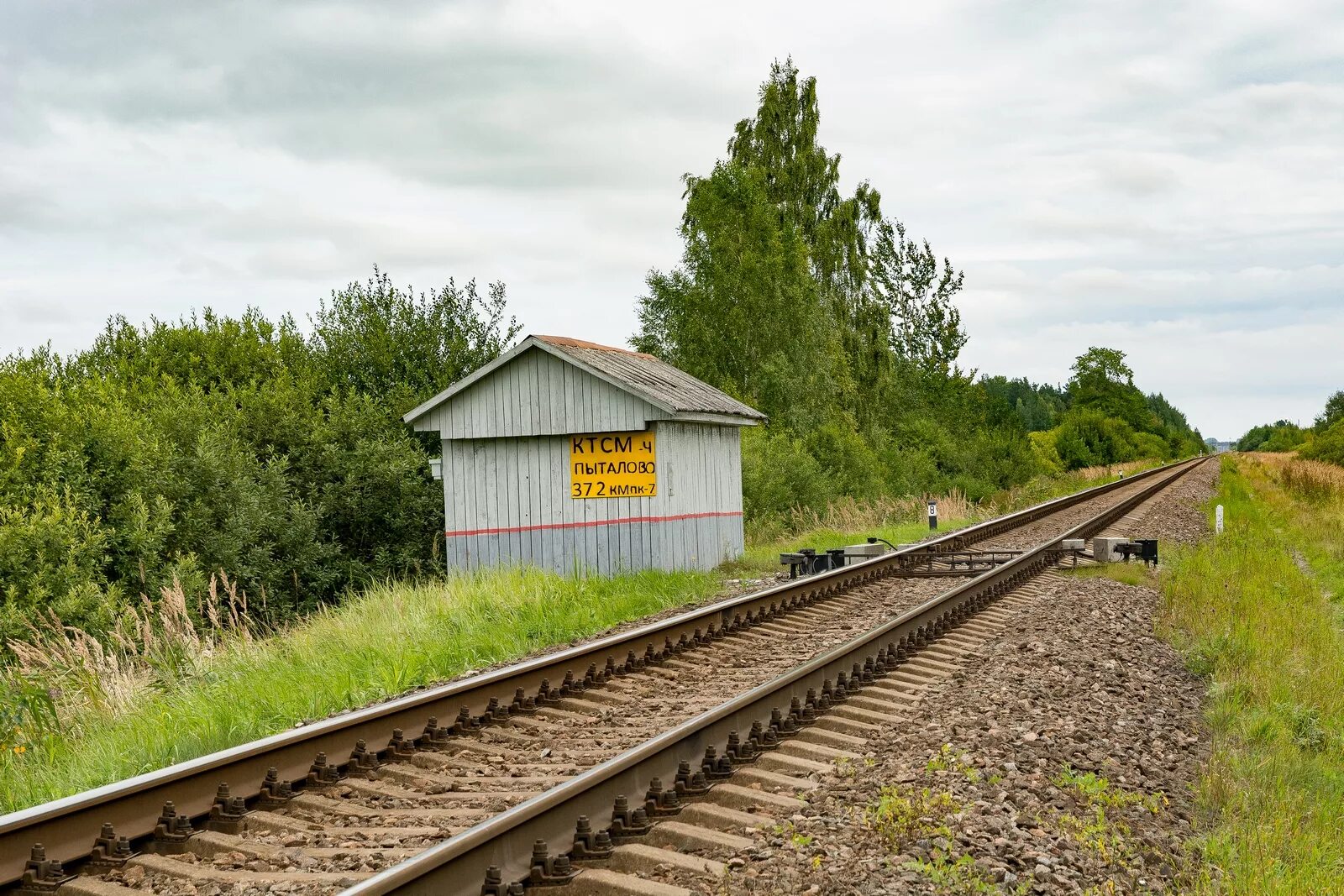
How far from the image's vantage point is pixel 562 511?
15992 millimetres

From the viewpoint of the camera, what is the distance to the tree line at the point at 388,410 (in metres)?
19.7

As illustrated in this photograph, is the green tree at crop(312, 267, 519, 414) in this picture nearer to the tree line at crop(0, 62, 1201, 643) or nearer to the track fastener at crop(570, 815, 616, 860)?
the tree line at crop(0, 62, 1201, 643)

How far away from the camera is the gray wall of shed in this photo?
15680mm

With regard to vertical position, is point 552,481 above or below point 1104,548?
above

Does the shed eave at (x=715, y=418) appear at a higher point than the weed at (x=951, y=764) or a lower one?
higher

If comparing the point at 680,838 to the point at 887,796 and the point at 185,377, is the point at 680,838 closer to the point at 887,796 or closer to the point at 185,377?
the point at 887,796

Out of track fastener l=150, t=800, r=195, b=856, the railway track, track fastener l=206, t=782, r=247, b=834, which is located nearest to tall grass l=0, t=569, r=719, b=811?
the railway track

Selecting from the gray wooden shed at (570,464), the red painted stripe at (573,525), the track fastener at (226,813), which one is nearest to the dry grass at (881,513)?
the red painted stripe at (573,525)

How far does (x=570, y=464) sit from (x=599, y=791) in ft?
37.4

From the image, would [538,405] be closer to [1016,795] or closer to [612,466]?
[612,466]

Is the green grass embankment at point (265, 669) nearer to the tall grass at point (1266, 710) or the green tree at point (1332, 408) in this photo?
the tall grass at point (1266, 710)

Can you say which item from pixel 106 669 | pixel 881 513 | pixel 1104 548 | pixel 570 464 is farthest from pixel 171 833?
pixel 881 513

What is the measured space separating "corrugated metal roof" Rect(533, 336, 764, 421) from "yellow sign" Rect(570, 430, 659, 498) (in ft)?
2.07

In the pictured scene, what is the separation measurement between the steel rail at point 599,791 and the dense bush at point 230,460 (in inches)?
395
